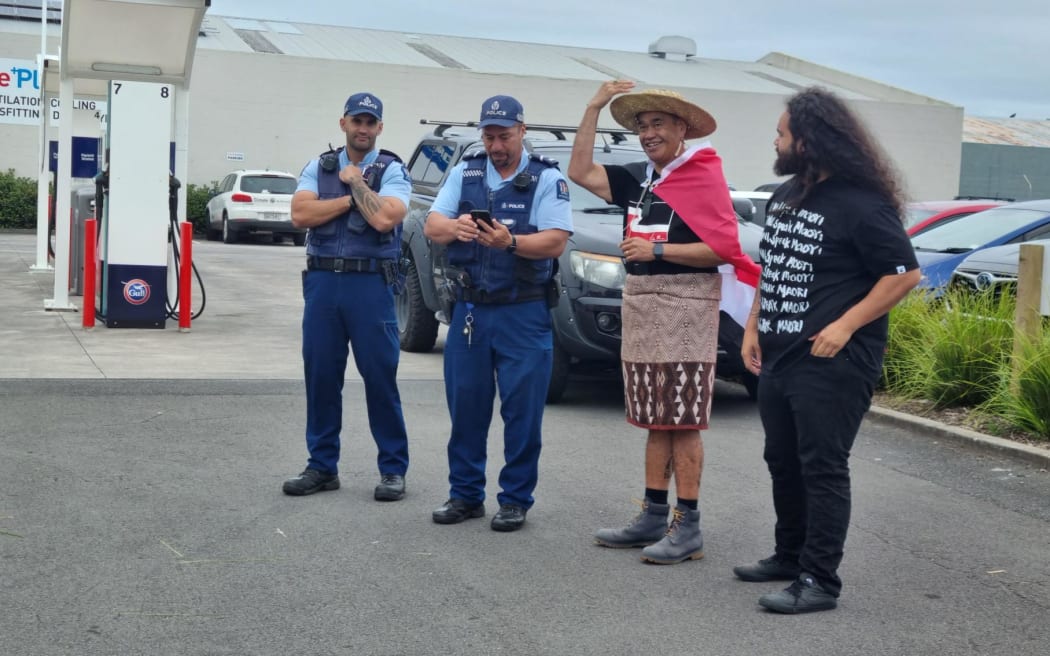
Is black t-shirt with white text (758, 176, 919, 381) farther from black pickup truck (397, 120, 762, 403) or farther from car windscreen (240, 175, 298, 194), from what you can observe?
car windscreen (240, 175, 298, 194)

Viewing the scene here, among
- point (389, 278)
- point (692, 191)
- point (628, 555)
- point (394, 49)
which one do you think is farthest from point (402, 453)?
point (394, 49)

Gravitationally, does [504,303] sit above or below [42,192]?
below

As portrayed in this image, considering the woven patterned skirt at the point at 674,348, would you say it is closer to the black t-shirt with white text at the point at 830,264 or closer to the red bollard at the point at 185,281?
the black t-shirt with white text at the point at 830,264

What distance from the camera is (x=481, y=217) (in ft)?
19.3

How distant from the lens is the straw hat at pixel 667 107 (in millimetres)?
5621

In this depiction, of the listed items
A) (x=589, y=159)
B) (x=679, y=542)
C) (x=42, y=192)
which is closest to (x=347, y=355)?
(x=589, y=159)

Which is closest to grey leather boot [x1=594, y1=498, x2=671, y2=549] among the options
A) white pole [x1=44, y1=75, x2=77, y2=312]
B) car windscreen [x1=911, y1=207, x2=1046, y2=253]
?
car windscreen [x1=911, y1=207, x2=1046, y2=253]

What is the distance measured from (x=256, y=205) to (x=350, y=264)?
22.8 metres

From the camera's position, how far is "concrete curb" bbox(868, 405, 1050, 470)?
8.02 meters

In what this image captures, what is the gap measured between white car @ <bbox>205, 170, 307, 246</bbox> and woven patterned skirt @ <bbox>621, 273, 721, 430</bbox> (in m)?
23.2

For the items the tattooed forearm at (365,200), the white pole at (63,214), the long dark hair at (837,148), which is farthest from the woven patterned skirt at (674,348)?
the white pole at (63,214)

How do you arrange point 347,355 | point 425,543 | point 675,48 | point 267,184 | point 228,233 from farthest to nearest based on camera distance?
point 675,48
point 267,184
point 228,233
point 347,355
point 425,543

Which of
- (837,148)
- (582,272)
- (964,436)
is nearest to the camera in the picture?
(837,148)

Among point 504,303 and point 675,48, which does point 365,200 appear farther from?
point 675,48
